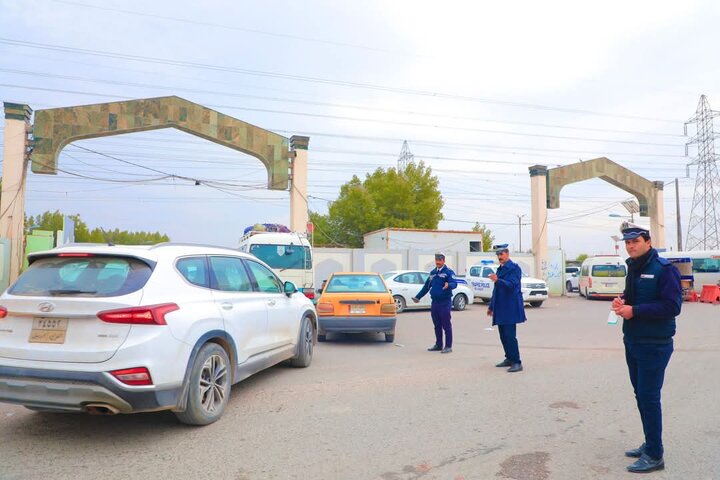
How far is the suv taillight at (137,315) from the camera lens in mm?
4281

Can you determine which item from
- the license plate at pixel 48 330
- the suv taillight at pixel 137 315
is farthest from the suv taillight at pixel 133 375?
the license plate at pixel 48 330

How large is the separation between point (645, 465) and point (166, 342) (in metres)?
3.93

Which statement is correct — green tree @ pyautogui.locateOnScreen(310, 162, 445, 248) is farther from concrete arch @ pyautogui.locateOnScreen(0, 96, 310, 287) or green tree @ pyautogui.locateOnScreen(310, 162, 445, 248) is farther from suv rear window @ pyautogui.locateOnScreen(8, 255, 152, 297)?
suv rear window @ pyautogui.locateOnScreen(8, 255, 152, 297)

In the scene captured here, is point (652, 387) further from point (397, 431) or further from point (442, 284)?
point (442, 284)

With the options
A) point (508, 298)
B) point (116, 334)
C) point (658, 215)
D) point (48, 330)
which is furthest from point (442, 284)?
point (658, 215)

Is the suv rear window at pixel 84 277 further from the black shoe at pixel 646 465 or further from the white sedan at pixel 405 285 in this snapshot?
the white sedan at pixel 405 285

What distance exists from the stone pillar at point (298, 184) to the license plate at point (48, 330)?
62.8 feet

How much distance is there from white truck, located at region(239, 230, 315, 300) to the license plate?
1039 centimetres

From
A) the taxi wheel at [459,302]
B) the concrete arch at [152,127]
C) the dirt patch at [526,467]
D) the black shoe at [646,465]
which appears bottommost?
the dirt patch at [526,467]

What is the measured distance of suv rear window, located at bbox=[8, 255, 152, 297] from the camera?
176 inches

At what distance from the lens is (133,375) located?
425 cm

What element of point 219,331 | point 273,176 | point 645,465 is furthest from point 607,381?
point 273,176

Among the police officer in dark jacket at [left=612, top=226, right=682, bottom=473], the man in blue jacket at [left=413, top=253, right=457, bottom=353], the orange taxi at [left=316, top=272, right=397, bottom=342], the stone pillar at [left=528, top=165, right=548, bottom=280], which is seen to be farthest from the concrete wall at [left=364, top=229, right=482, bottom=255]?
the police officer in dark jacket at [left=612, top=226, right=682, bottom=473]

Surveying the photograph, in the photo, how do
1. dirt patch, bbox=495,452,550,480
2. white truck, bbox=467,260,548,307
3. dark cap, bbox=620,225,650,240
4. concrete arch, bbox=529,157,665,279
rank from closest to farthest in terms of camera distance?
dirt patch, bbox=495,452,550,480, dark cap, bbox=620,225,650,240, white truck, bbox=467,260,548,307, concrete arch, bbox=529,157,665,279
